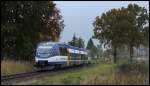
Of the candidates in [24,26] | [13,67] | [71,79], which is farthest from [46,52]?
[71,79]

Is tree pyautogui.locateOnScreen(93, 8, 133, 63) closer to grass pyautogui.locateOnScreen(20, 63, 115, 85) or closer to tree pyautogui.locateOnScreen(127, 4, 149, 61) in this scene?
tree pyautogui.locateOnScreen(127, 4, 149, 61)

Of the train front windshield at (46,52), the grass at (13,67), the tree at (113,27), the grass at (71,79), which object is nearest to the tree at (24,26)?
the train front windshield at (46,52)

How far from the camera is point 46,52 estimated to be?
42.5 meters

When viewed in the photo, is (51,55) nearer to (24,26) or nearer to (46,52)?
(46,52)

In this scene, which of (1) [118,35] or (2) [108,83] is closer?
(2) [108,83]

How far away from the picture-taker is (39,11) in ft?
158

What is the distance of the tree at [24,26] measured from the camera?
46750 mm

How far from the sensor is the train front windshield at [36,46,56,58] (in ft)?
139

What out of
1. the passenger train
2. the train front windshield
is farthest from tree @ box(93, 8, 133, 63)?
the train front windshield

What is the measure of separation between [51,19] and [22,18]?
14.5 feet

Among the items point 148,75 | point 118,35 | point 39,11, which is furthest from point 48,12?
point 148,75

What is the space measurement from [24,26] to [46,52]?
7.31 meters

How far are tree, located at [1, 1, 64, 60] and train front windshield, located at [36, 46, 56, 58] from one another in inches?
194

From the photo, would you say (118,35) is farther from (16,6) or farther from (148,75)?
(148,75)
